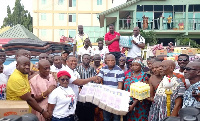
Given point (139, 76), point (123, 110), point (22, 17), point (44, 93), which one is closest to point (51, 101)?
point (44, 93)

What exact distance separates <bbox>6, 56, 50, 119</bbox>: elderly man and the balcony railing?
17.3 metres

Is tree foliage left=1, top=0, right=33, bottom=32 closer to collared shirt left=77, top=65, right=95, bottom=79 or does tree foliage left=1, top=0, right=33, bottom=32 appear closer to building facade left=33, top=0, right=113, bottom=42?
building facade left=33, top=0, right=113, bottom=42

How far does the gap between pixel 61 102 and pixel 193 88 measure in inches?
79.3

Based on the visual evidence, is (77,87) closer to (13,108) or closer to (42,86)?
(42,86)

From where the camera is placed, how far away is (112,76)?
480cm

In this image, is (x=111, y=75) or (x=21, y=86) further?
(x=111, y=75)

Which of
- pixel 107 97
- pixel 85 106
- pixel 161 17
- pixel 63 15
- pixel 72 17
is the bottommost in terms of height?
pixel 85 106

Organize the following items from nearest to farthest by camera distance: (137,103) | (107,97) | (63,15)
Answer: (107,97) → (137,103) → (63,15)

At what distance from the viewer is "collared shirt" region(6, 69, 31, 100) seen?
3.52 metres

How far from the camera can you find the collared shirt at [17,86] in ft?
11.5

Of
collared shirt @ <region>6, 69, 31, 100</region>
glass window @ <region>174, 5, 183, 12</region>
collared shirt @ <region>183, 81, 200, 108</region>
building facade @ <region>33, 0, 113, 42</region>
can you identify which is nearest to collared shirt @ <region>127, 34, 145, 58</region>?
collared shirt @ <region>183, 81, 200, 108</region>

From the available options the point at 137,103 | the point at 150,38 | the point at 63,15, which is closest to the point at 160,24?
the point at 150,38

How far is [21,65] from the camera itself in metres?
3.65

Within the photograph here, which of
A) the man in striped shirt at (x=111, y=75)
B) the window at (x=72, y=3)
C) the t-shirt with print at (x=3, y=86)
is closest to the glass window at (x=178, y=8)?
the window at (x=72, y=3)
